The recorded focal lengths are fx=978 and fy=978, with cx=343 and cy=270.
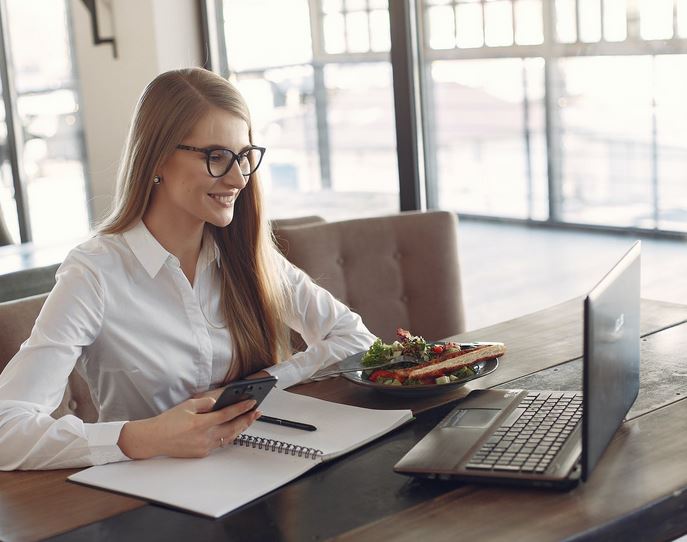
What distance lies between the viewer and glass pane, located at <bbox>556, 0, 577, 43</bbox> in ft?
8.85

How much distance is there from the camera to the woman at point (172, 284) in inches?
66.7

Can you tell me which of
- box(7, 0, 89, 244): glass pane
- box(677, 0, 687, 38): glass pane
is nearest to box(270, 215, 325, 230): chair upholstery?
box(677, 0, 687, 38): glass pane

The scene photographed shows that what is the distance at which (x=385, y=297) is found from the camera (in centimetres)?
262

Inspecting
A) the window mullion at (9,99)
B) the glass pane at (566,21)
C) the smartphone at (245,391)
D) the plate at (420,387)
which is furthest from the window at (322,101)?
the smartphone at (245,391)

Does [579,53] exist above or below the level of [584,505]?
above

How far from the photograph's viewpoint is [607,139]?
107 inches

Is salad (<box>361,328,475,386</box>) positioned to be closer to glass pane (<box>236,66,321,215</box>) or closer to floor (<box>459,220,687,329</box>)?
floor (<box>459,220,687,329</box>)

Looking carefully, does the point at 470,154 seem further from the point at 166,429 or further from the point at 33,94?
the point at 33,94

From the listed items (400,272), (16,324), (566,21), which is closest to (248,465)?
(16,324)

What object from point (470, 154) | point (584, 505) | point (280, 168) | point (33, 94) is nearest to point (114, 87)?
point (33, 94)

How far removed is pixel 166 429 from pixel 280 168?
93.1 inches

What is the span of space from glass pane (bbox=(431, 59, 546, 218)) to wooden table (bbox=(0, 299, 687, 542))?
4.74ft

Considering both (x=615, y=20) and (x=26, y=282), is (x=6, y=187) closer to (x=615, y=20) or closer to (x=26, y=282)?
(x=26, y=282)

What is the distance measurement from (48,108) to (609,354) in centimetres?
374
